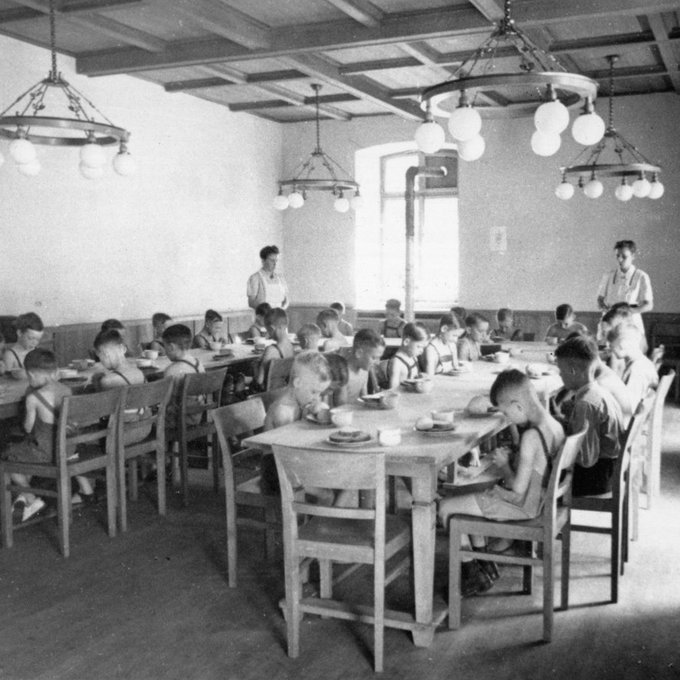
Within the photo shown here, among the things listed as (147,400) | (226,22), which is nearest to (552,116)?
(147,400)

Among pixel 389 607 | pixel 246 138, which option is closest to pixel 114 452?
pixel 389 607

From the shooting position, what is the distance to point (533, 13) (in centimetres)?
590

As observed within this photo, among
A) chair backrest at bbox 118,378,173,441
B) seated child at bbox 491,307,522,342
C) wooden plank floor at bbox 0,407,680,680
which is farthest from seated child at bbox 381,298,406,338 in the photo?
wooden plank floor at bbox 0,407,680,680

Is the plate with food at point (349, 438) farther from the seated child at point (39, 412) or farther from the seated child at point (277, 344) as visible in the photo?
the seated child at point (277, 344)

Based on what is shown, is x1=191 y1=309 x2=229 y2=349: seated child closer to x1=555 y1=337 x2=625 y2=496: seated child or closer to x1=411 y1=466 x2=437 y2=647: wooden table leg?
x1=555 y1=337 x2=625 y2=496: seated child

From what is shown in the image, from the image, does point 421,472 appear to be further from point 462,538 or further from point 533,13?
point 533,13

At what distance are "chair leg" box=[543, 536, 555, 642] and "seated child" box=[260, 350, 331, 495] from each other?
1.12 metres

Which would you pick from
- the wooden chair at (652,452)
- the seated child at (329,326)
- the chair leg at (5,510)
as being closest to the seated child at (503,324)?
the seated child at (329,326)

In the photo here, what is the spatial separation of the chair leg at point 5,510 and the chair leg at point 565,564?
2691mm

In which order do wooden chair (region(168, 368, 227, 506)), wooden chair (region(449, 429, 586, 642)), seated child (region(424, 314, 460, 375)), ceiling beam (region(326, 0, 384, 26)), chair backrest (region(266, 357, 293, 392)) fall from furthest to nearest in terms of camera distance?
ceiling beam (region(326, 0, 384, 26))
seated child (region(424, 314, 460, 375))
chair backrest (region(266, 357, 293, 392))
wooden chair (region(168, 368, 227, 506))
wooden chair (region(449, 429, 586, 642))

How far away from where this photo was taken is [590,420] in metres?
3.57

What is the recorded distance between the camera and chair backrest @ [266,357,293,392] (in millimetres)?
5449

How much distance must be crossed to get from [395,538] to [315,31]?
493 cm

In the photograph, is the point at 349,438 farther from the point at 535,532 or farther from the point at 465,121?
the point at 465,121
